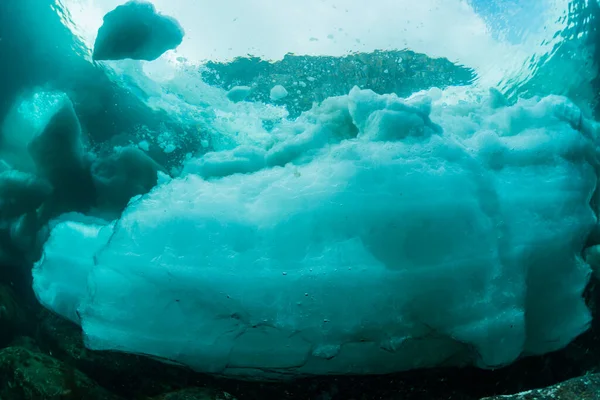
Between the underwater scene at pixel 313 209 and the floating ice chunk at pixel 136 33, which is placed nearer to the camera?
the underwater scene at pixel 313 209

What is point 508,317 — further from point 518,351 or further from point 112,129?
point 112,129

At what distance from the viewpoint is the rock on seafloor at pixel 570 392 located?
3.09m

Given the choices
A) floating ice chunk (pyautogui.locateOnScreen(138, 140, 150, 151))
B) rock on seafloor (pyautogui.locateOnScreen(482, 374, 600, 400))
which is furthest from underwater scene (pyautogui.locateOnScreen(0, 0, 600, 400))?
floating ice chunk (pyautogui.locateOnScreen(138, 140, 150, 151))

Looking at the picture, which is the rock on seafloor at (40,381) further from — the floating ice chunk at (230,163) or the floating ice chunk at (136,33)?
the floating ice chunk at (136,33)

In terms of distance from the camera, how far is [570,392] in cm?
313

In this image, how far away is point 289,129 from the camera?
528cm

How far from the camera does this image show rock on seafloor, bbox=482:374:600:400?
3.09 m

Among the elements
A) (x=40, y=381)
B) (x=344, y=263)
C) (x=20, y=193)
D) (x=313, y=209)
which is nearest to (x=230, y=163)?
(x=313, y=209)

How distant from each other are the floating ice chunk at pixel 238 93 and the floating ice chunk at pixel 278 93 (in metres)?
0.49

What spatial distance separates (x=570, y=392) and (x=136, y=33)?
23.7 feet

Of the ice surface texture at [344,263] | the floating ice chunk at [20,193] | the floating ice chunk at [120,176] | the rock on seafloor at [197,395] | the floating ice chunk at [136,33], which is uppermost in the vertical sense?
the floating ice chunk at [136,33]

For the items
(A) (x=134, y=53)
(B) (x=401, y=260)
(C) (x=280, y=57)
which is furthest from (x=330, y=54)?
(B) (x=401, y=260)

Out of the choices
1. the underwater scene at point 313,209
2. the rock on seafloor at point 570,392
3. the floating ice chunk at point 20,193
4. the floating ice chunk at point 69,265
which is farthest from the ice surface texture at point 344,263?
the floating ice chunk at point 20,193

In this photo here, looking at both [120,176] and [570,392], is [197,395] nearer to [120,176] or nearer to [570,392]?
[570,392]
